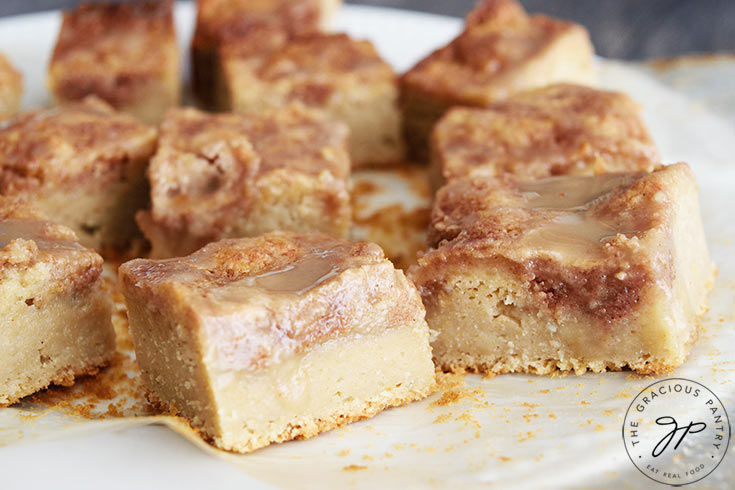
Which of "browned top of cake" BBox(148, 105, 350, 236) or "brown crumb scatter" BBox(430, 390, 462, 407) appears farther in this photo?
"browned top of cake" BBox(148, 105, 350, 236)

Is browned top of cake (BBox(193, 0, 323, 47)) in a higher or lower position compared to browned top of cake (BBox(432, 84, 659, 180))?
higher

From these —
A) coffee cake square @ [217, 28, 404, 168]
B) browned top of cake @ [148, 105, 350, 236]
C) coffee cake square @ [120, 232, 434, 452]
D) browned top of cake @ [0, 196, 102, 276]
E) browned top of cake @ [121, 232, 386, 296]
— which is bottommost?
coffee cake square @ [120, 232, 434, 452]

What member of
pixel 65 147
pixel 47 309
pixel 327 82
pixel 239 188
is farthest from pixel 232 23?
pixel 47 309

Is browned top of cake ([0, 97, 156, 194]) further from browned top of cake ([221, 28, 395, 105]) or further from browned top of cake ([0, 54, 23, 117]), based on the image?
browned top of cake ([221, 28, 395, 105])

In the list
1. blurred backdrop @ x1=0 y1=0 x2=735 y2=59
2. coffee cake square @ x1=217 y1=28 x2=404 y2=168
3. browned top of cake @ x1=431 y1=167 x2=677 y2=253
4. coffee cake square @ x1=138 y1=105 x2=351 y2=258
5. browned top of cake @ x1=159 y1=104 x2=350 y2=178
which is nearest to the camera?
browned top of cake @ x1=431 y1=167 x2=677 y2=253

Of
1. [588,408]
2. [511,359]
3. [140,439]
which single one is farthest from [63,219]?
[588,408]

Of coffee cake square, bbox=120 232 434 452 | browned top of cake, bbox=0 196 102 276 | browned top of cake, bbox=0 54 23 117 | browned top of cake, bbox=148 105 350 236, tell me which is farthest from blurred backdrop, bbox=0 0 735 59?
coffee cake square, bbox=120 232 434 452

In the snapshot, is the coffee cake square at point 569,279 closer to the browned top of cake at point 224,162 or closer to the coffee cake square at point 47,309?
the browned top of cake at point 224,162
